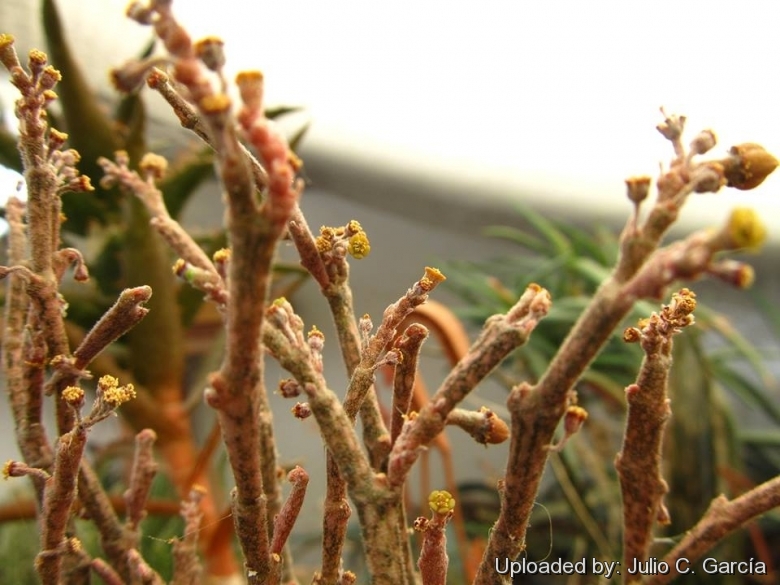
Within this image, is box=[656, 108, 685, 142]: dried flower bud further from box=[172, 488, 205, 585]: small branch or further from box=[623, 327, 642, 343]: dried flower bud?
box=[172, 488, 205, 585]: small branch

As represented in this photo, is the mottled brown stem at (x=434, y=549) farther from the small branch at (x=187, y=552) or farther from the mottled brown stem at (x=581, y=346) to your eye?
the small branch at (x=187, y=552)

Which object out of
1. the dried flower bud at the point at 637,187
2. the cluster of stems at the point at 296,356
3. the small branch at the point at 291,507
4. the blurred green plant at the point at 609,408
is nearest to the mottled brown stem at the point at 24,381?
the cluster of stems at the point at 296,356

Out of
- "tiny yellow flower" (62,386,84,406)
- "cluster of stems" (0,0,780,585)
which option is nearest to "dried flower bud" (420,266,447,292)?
"cluster of stems" (0,0,780,585)

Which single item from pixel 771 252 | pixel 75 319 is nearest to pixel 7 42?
pixel 75 319

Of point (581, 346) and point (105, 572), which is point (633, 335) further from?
point (105, 572)

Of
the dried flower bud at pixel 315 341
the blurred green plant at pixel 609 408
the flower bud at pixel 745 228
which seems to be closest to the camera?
the flower bud at pixel 745 228

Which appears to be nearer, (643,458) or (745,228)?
(745,228)

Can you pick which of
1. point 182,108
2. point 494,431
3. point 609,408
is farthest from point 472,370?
point 609,408
